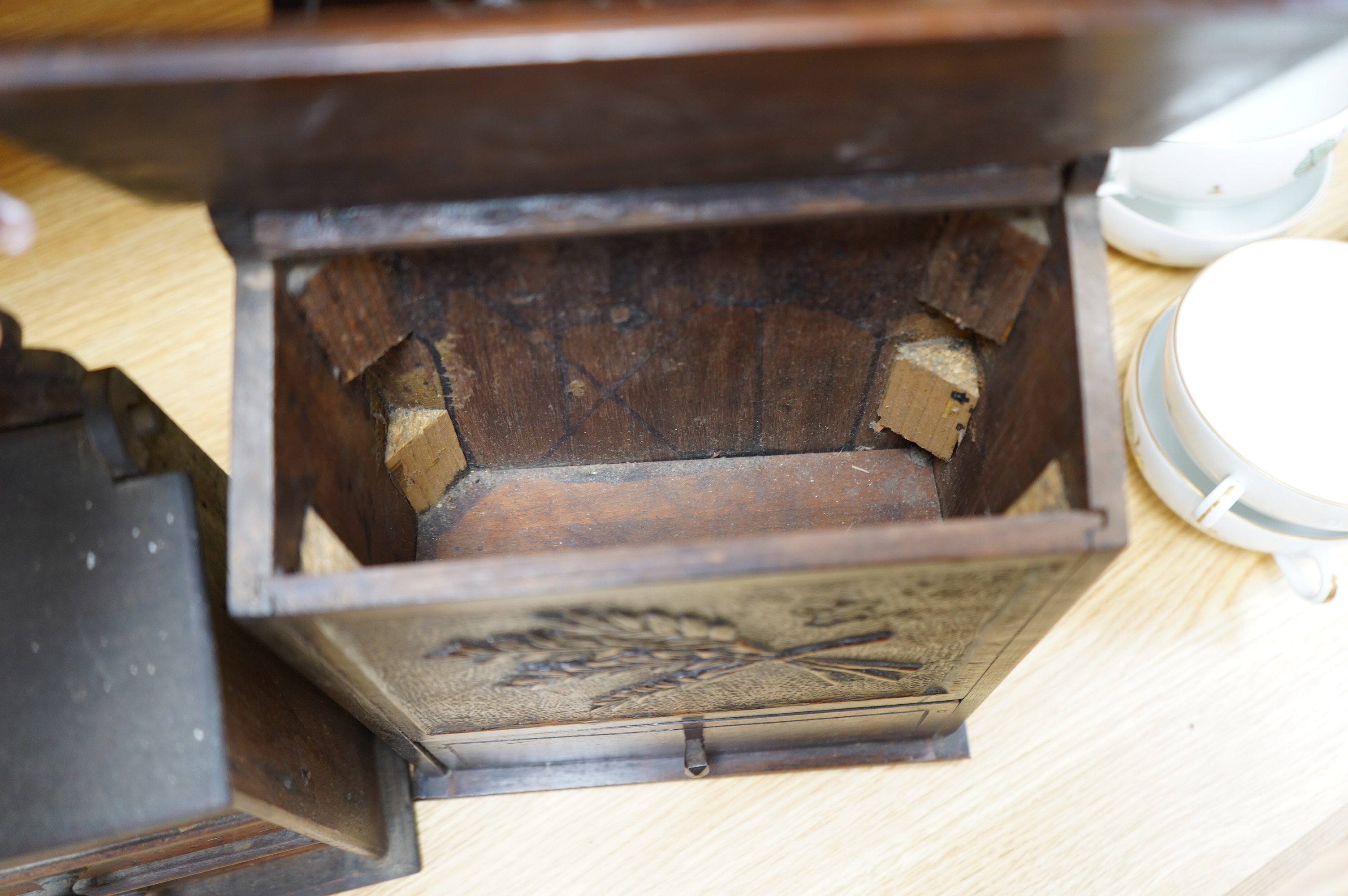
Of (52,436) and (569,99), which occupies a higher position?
(569,99)

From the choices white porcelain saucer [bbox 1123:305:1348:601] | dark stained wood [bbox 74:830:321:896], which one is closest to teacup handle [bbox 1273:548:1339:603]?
white porcelain saucer [bbox 1123:305:1348:601]

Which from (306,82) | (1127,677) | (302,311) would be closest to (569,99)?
(306,82)

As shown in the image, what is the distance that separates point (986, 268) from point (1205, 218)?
418 mm

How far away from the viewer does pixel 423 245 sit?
0.55 meters

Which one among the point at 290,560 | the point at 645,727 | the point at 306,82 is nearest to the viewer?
the point at 306,82

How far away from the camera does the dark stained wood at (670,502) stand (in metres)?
0.82

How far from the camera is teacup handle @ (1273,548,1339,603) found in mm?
782

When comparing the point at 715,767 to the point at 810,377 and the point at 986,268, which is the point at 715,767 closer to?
the point at 810,377

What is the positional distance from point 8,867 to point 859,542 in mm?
521

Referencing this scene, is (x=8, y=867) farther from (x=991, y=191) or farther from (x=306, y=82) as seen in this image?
(x=991, y=191)

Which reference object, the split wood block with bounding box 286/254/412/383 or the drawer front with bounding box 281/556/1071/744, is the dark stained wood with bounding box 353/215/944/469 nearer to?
the split wood block with bounding box 286/254/412/383

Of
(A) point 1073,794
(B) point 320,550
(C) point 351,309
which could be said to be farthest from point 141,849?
(A) point 1073,794

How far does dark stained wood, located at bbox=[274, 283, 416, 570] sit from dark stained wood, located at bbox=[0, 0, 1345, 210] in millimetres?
102

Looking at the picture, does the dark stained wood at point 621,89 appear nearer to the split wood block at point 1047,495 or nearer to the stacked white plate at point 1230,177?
the split wood block at point 1047,495
